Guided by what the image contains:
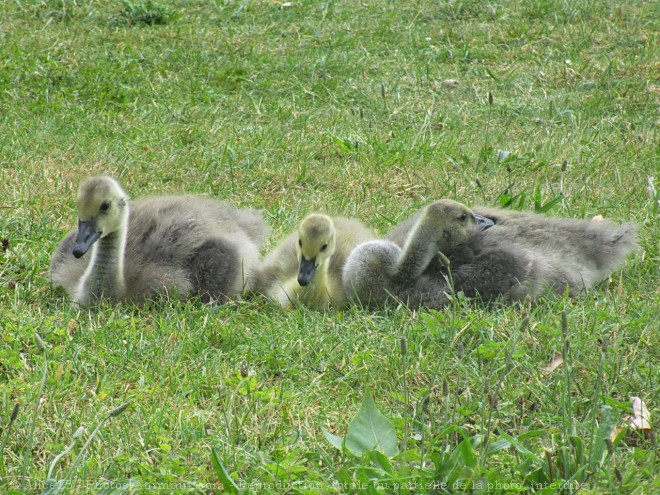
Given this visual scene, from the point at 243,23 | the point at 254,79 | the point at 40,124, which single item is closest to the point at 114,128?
the point at 40,124

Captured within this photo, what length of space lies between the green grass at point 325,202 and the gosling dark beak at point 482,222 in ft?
1.67

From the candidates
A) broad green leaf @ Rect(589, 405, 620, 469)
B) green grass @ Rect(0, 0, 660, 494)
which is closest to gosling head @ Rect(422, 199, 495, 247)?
green grass @ Rect(0, 0, 660, 494)

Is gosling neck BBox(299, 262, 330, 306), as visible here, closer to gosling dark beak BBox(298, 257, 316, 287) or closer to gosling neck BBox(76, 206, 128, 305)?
gosling dark beak BBox(298, 257, 316, 287)

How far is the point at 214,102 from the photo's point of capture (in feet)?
25.6

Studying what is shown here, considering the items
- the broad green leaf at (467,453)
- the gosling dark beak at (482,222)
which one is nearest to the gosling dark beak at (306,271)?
the gosling dark beak at (482,222)

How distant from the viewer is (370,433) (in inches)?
119

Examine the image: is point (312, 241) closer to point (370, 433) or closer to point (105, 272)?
point (105, 272)

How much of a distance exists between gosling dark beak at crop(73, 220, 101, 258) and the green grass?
1.08 ft

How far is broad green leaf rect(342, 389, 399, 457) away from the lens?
3.00 metres

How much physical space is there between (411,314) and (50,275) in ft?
6.02

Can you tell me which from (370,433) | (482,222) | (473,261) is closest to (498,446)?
(370,433)

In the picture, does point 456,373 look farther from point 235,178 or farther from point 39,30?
point 39,30

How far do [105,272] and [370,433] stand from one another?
1.99 meters

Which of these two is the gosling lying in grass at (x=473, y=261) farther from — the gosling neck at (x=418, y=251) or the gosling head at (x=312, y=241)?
the gosling head at (x=312, y=241)
